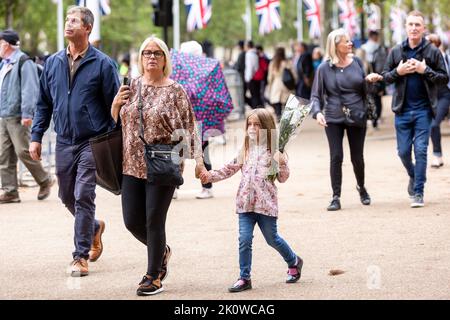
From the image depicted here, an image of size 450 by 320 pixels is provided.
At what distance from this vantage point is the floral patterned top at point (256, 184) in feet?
27.2

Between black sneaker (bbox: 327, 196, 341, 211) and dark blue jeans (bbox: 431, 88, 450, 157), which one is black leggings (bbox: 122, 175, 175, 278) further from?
dark blue jeans (bbox: 431, 88, 450, 157)

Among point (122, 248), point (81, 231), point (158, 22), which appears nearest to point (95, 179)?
point (81, 231)

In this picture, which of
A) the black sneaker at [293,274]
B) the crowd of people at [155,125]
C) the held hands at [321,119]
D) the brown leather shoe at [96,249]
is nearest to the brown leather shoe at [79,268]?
the crowd of people at [155,125]

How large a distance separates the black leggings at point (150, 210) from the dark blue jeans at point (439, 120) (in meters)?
9.08

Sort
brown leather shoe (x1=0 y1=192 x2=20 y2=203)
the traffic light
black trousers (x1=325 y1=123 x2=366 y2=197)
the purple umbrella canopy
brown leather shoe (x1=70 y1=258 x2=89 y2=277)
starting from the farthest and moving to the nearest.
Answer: the traffic light
brown leather shoe (x1=0 y1=192 x2=20 y2=203)
the purple umbrella canopy
black trousers (x1=325 y1=123 x2=366 y2=197)
brown leather shoe (x1=70 y1=258 x2=89 y2=277)

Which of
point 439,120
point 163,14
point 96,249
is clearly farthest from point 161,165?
point 163,14

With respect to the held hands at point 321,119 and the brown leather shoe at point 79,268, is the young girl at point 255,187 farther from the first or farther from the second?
the held hands at point 321,119

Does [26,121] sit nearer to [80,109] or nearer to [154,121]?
[80,109]

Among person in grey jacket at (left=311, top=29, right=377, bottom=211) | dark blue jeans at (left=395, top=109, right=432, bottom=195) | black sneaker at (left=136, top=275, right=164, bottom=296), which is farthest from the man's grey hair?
dark blue jeans at (left=395, top=109, right=432, bottom=195)

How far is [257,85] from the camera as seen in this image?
98.1 feet

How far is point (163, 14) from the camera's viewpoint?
2045cm

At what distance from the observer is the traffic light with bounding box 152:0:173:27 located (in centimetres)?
2044

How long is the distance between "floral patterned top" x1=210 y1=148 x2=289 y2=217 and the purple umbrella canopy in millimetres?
4827
